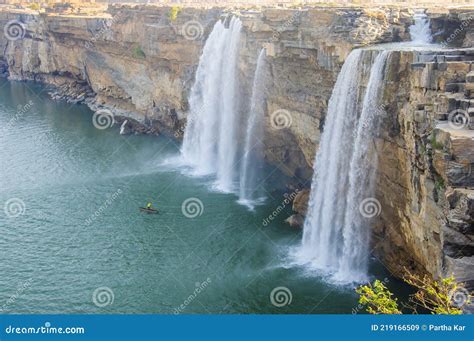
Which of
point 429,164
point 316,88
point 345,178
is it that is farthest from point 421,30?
point 429,164

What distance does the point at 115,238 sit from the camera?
103ft

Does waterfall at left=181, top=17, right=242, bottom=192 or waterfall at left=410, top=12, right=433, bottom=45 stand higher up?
waterfall at left=410, top=12, right=433, bottom=45

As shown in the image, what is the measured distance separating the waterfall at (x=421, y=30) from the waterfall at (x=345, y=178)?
4.57 m

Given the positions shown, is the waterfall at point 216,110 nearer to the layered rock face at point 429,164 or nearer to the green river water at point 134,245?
the green river water at point 134,245

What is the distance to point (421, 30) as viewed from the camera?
93.5 feet

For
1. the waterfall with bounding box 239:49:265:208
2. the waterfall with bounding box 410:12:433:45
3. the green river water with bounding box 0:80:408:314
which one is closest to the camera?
the green river water with bounding box 0:80:408:314

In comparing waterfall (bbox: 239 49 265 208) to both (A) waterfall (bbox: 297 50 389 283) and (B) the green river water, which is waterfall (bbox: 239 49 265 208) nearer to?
(B) the green river water

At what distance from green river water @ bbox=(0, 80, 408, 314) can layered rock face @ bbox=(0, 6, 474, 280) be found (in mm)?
4216

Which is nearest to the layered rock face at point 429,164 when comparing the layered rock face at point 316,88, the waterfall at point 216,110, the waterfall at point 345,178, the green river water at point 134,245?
the layered rock face at point 316,88

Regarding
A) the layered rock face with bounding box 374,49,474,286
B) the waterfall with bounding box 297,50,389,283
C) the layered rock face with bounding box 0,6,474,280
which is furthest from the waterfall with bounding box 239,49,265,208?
the layered rock face with bounding box 374,49,474,286

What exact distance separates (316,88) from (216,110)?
42.0ft

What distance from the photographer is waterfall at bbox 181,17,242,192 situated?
4009 centimetres

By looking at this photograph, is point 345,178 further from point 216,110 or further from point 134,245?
point 216,110

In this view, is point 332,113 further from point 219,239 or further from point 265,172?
point 265,172
